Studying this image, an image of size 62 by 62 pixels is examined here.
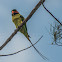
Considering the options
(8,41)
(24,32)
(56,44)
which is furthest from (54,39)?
(8,41)

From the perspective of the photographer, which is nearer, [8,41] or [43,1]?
[43,1]

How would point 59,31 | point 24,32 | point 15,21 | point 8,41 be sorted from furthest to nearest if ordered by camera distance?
point 15,21 → point 24,32 → point 59,31 → point 8,41

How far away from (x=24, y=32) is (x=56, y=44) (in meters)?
1.16

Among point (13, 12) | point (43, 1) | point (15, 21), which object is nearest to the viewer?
point (43, 1)

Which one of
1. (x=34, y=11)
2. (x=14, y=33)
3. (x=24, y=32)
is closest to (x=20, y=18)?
(x=24, y=32)

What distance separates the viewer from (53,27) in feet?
10.5

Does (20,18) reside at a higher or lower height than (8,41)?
higher

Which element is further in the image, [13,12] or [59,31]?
[13,12]

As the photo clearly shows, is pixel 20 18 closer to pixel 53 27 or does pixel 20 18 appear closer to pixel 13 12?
pixel 13 12

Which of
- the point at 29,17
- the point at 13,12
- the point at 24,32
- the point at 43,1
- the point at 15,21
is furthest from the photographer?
the point at 13,12

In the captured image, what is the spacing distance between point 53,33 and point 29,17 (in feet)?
4.65

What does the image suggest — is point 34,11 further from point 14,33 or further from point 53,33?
point 53,33

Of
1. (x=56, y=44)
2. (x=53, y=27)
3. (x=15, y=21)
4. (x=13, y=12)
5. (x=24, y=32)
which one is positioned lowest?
(x=56, y=44)

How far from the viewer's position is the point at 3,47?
1941 millimetres
